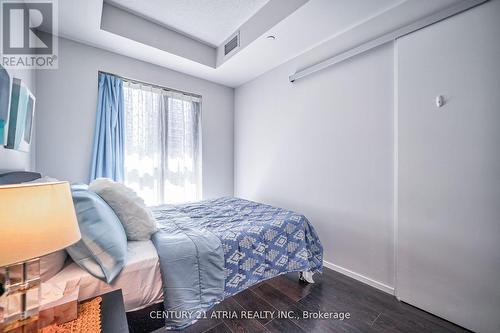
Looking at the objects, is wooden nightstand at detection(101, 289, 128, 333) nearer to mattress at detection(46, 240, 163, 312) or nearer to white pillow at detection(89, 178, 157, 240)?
mattress at detection(46, 240, 163, 312)

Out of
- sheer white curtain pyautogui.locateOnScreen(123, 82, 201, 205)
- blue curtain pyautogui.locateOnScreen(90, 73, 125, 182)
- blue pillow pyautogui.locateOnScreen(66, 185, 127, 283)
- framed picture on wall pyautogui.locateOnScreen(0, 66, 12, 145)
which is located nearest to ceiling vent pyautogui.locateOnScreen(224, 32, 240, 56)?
sheer white curtain pyautogui.locateOnScreen(123, 82, 201, 205)

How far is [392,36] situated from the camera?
1.83 meters

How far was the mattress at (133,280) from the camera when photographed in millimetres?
1056

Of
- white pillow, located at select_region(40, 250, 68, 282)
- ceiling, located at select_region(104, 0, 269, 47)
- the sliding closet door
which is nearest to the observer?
white pillow, located at select_region(40, 250, 68, 282)

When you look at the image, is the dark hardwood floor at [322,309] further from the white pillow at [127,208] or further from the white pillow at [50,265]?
the white pillow at [50,265]

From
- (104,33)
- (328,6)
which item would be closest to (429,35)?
(328,6)

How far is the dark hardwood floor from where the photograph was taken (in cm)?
151

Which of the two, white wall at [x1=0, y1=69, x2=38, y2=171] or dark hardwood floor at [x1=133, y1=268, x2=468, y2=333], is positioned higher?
white wall at [x1=0, y1=69, x2=38, y2=171]

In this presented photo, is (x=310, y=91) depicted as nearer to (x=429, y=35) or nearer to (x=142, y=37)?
(x=429, y=35)

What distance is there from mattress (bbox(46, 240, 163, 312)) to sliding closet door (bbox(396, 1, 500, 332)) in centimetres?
197

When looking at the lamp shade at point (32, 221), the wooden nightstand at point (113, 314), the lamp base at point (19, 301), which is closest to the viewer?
the lamp shade at point (32, 221)

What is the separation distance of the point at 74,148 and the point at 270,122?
2.51 m

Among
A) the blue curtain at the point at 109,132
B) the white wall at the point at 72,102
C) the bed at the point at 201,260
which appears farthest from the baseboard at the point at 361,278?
the white wall at the point at 72,102

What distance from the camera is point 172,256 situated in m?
1.30
